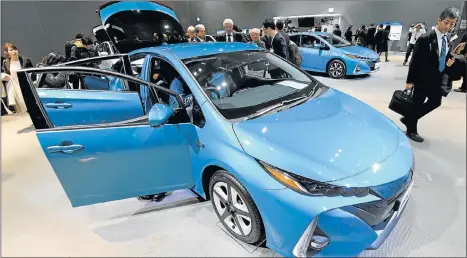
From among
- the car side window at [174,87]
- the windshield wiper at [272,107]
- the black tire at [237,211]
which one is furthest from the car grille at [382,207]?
the car side window at [174,87]

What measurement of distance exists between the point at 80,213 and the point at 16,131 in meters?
3.12

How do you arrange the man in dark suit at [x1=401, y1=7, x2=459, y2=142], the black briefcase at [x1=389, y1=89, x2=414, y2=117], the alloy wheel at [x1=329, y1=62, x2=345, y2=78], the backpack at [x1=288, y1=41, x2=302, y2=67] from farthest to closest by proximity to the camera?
the alloy wheel at [x1=329, y1=62, x2=345, y2=78]
the backpack at [x1=288, y1=41, x2=302, y2=67]
the black briefcase at [x1=389, y1=89, x2=414, y2=117]
the man in dark suit at [x1=401, y1=7, x2=459, y2=142]

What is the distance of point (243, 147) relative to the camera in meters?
1.51

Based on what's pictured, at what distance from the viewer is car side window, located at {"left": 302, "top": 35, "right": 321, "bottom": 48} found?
663cm

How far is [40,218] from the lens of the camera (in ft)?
7.18

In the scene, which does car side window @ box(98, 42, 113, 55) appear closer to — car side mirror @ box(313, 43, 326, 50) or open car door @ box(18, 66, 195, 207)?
open car door @ box(18, 66, 195, 207)

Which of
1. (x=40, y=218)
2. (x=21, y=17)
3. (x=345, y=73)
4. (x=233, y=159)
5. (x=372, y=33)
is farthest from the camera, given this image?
(x=372, y=33)

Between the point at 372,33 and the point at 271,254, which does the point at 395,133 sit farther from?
the point at 372,33

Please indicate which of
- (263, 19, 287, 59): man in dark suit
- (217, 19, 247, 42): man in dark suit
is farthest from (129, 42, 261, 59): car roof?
(217, 19, 247, 42): man in dark suit

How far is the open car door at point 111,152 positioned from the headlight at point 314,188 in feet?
2.35

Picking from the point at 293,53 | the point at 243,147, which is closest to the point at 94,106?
the point at 243,147

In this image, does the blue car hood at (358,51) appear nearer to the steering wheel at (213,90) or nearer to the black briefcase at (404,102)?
the black briefcase at (404,102)

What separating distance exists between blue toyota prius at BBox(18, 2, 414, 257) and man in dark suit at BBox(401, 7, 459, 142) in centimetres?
128

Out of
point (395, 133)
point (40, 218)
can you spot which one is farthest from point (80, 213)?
point (395, 133)
